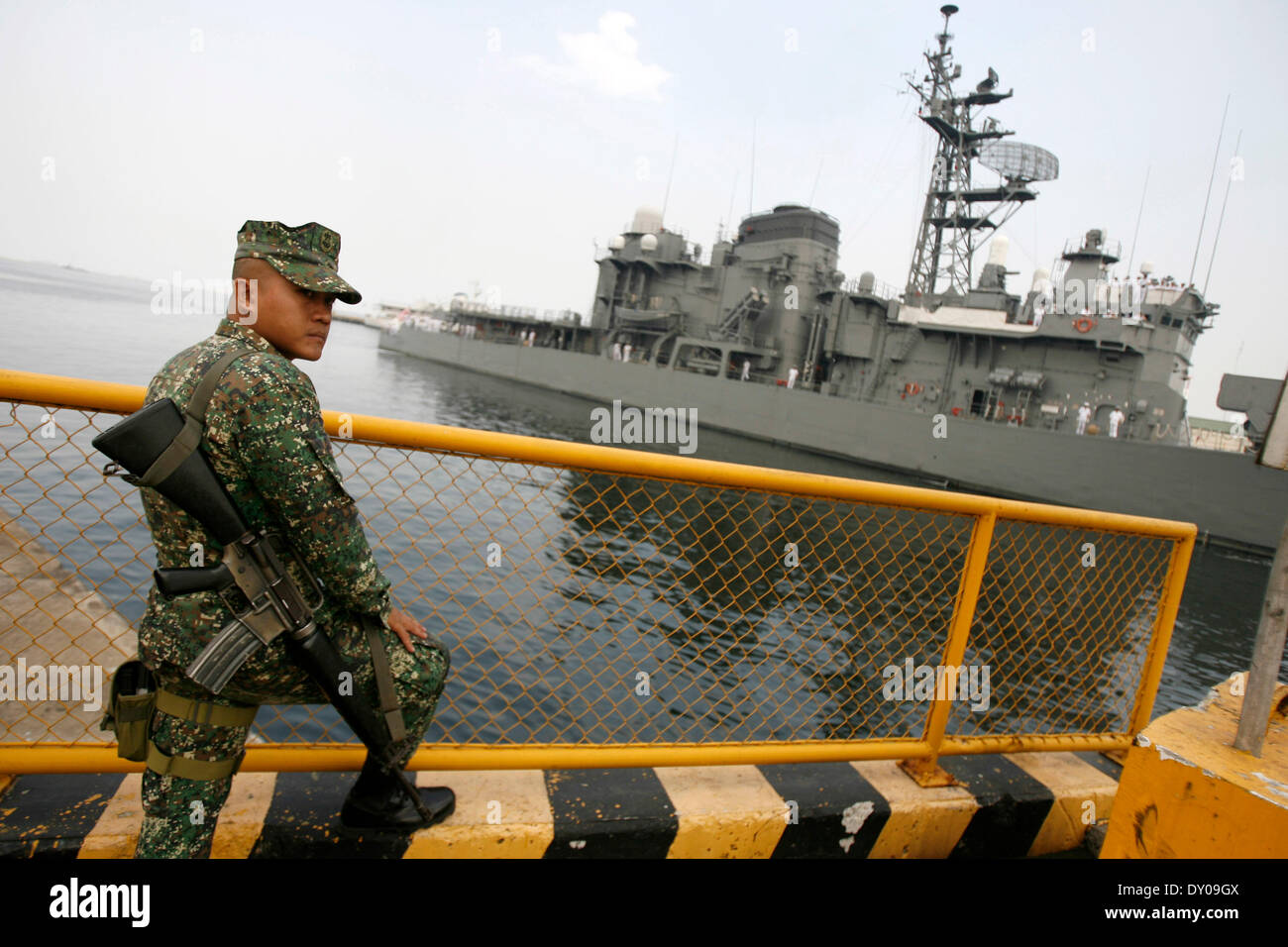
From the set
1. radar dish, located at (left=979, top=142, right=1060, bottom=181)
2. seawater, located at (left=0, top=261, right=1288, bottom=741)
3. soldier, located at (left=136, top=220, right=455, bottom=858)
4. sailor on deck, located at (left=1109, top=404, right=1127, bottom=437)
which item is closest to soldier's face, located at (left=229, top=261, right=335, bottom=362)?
soldier, located at (left=136, top=220, right=455, bottom=858)

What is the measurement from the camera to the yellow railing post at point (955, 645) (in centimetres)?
227

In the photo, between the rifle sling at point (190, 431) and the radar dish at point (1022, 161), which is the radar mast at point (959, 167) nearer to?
the radar dish at point (1022, 161)

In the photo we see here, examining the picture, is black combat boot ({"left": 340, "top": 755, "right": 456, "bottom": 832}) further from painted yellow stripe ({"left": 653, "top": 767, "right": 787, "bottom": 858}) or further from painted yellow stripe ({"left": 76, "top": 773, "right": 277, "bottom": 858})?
painted yellow stripe ({"left": 653, "top": 767, "right": 787, "bottom": 858})

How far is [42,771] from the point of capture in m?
1.65

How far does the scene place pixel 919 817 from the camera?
88.7 inches

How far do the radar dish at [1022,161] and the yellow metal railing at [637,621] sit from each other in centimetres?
1545

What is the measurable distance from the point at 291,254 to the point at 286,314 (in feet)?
0.41

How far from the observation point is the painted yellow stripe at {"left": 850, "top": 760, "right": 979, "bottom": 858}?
7.31ft

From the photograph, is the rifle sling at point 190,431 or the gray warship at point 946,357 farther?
the gray warship at point 946,357

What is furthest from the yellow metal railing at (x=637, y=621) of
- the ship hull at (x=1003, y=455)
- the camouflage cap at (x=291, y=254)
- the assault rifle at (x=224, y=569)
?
the ship hull at (x=1003, y=455)

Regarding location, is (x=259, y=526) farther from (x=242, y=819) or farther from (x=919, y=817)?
(x=919, y=817)

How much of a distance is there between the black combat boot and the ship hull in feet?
61.1
